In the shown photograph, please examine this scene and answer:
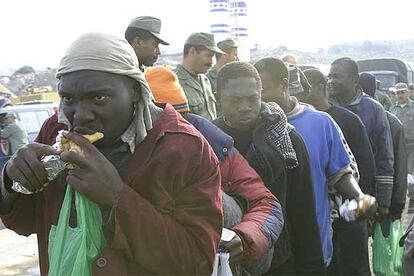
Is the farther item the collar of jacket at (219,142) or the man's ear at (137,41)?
the man's ear at (137,41)

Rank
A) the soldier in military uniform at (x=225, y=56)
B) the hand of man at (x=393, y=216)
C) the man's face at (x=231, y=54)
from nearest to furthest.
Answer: the hand of man at (x=393, y=216)
the soldier in military uniform at (x=225, y=56)
the man's face at (x=231, y=54)

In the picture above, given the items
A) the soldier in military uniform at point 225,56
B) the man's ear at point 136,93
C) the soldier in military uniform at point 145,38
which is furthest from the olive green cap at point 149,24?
the man's ear at point 136,93

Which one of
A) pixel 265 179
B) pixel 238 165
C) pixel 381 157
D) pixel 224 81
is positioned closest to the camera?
pixel 238 165

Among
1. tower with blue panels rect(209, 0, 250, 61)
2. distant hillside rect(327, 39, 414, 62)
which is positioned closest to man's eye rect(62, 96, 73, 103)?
tower with blue panels rect(209, 0, 250, 61)

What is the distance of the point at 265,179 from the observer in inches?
115

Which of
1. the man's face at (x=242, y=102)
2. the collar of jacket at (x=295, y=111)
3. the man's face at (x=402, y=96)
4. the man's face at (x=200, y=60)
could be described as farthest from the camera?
the man's face at (x=402, y=96)

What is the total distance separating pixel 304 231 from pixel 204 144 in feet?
4.90

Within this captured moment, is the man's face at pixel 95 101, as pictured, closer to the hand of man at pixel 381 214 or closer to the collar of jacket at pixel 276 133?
the collar of jacket at pixel 276 133

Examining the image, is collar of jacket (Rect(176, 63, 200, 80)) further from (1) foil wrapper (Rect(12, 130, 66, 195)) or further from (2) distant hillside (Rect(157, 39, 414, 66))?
(2) distant hillside (Rect(157, 39, 414, 66))

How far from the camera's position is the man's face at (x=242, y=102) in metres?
3.02

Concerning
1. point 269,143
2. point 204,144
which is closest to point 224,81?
point 269,143

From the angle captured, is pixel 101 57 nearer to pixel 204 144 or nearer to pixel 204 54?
pixel 204 144

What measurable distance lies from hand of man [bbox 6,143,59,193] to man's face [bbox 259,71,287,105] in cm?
211

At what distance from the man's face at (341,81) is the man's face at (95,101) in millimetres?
3816
